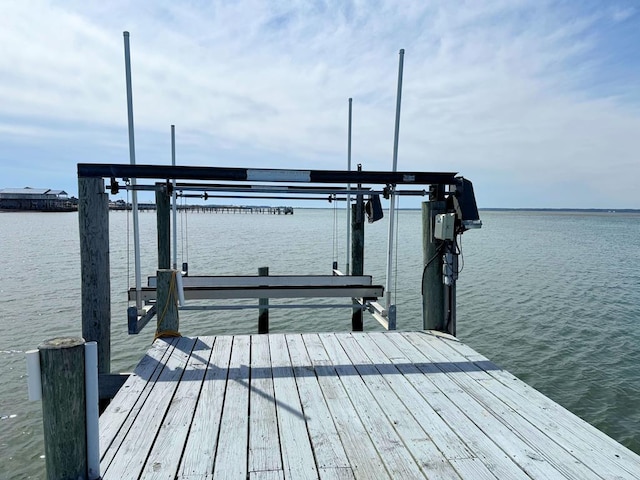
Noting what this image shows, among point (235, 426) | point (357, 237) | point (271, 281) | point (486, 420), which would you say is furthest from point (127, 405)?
point (357, 237)

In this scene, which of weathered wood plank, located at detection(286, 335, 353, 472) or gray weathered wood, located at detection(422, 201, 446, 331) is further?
gray weathered wood, located at detection(422, 201, 446, 331)

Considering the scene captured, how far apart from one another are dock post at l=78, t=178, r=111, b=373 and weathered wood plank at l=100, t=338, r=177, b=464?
630mm

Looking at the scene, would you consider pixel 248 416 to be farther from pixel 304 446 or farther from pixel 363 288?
pixel 363 288

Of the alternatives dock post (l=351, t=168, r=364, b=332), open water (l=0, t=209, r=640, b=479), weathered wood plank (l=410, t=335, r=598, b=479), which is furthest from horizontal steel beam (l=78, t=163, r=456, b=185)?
dock post (l=351, t=168, r=364, b=332)

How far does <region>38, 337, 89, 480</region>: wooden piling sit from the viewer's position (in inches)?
92.5

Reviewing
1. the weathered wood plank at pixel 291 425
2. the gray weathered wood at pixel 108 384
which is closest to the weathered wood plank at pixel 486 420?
the weathered wood plank at pixel 291 425

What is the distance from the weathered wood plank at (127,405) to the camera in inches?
113

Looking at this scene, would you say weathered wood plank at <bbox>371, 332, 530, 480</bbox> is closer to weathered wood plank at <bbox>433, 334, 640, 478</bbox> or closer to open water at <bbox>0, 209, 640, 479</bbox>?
weathered wood plank at <bbox>433, 334, 640, 478</bbox>

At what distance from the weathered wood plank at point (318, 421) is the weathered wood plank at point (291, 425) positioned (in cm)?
4

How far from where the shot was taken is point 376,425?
3.22 m

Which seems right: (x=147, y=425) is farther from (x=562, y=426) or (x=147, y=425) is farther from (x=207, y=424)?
(x=562, y=426)

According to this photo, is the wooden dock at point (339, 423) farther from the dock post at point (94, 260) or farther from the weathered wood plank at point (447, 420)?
the dock post at point (94, 260)

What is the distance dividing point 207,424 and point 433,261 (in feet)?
11.6

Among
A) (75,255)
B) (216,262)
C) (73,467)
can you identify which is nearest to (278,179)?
(73,467)
